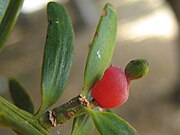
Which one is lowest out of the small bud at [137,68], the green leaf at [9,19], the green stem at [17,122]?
the small bud at [137,68]

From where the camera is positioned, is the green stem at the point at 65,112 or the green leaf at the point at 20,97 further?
the green leaf at the point at 20,97

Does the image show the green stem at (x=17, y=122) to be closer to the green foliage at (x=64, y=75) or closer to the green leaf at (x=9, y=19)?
the green foliage at (x=64, y=75)

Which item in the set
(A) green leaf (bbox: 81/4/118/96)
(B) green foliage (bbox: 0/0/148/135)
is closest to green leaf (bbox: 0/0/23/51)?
(B) green foliage (bbox: 0/0/148/135)

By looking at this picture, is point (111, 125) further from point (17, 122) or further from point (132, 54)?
point (132, 54)

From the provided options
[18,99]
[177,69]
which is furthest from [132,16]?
[18,99]

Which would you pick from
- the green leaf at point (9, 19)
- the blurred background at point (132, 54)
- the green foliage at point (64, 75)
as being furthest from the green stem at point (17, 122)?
the blurred background at point (132, 54)

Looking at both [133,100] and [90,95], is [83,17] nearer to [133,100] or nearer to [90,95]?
[133,100]

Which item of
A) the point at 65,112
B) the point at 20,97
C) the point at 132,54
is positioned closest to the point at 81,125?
the point at 65,112
